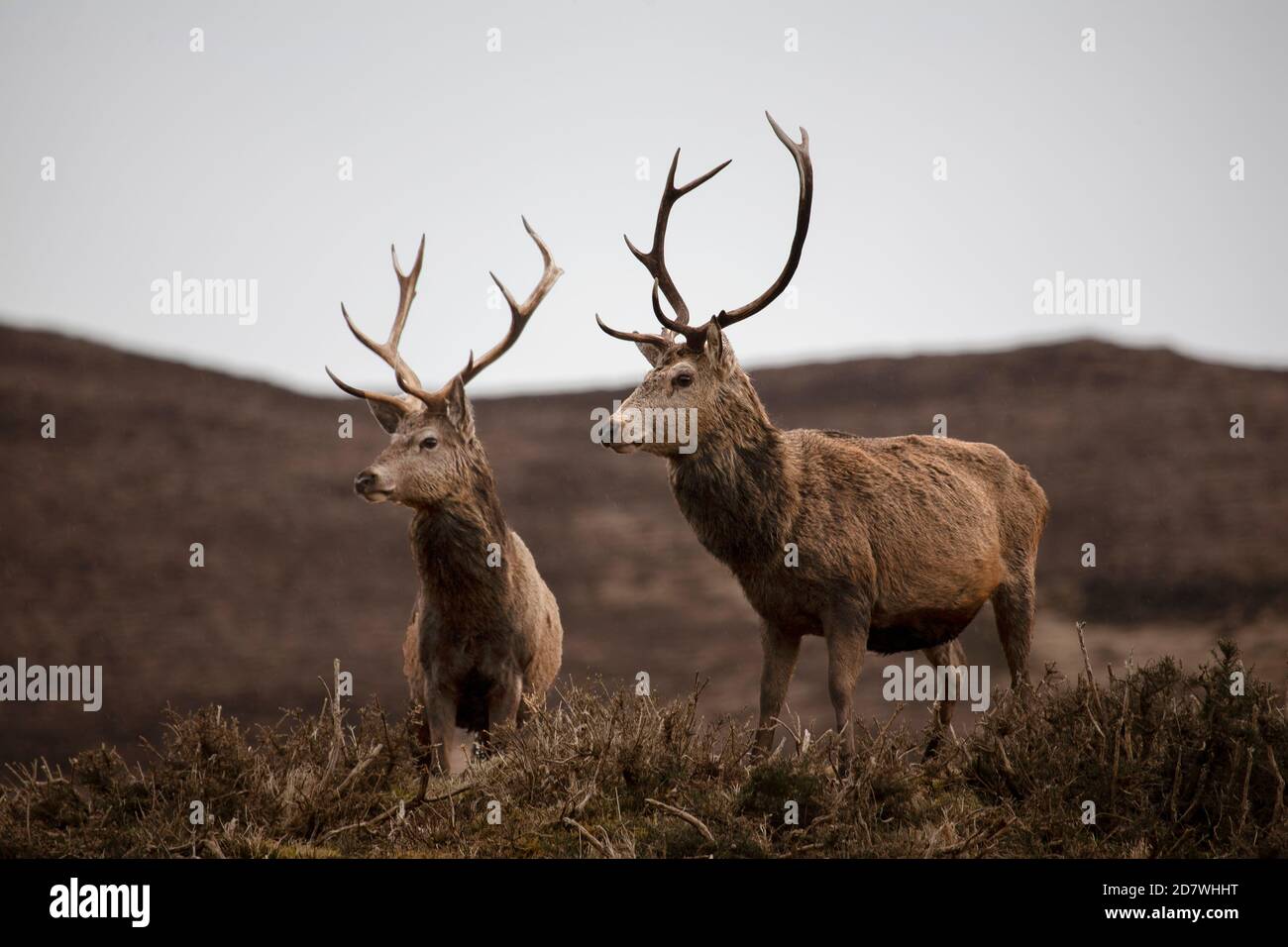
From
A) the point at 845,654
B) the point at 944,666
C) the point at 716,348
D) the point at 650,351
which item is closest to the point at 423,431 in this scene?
the point at 650,351

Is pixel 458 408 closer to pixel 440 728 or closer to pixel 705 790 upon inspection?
pixel 440 728

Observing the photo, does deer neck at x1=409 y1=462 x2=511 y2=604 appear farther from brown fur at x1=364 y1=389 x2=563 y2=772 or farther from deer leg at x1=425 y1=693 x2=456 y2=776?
deer leg at x1=425 y1=693 x2=456 y2=776

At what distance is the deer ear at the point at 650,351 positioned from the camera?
842 centimetres

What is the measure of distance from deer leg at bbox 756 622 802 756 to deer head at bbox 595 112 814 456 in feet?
3.97

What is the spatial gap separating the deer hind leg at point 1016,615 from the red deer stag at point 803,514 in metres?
0.02

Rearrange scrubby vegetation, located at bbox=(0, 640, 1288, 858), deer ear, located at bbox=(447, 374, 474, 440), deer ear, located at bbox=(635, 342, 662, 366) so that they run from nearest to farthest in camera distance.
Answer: scrubby vegetation, located at bbox=(0, 640, 1288, 858)
deer ear, located at bbox=(635, 342, 662, 366)
deer ear, located at bbox=(447, 374, 474, 440)

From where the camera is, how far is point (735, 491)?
26.7 ft

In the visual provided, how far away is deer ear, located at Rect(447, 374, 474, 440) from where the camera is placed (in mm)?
8953

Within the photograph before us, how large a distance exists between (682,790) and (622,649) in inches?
647

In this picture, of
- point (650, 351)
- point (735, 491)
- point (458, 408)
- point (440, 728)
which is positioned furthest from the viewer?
point (458, 408)

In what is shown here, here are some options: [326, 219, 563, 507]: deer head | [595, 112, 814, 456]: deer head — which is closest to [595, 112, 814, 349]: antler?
[595, 112, 814, 456]: deer head

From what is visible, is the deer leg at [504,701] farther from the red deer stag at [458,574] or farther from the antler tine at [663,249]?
the antler tine at [663,249]

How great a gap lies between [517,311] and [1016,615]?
373 cm
